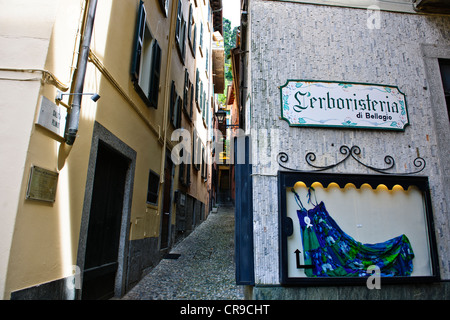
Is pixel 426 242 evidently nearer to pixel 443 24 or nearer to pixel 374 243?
pixel 374 243

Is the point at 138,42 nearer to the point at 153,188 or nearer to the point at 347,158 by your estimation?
the point at 153,188

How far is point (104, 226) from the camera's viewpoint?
164 inches

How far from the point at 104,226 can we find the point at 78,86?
2.08 m

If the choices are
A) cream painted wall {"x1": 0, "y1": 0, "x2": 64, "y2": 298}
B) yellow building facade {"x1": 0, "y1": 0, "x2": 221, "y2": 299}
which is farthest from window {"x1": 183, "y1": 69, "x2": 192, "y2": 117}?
cream painted wall {"x1": 0, "y1": 0, "x2": 64, "y2": 298}

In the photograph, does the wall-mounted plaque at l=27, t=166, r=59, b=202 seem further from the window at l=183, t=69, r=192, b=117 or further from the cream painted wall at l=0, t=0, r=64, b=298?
the window at l=183, t=69, r=192, b=117

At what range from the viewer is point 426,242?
13.2 feet

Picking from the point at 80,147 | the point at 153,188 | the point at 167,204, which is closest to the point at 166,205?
the point at 167,204

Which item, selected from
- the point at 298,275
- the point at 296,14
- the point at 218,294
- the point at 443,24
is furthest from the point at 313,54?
the point at 218,294

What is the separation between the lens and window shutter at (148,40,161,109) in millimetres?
5734

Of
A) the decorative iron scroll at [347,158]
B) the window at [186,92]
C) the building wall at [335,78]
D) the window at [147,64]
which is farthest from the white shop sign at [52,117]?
→ the window at [186,92]

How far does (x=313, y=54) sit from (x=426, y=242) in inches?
126

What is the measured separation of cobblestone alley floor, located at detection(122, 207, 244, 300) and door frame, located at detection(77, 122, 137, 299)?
1.37ft

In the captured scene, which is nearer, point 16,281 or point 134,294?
point 16,281

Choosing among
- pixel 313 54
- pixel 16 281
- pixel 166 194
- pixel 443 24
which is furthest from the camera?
pixel 166 194
